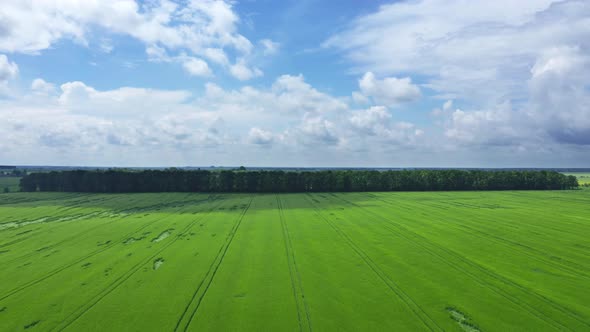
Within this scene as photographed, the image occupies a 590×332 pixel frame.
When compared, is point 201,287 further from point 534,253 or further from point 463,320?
point 534,253

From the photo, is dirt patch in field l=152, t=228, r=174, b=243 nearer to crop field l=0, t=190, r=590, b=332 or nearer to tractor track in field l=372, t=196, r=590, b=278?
crop field l=0, t=190, r=590, b=332

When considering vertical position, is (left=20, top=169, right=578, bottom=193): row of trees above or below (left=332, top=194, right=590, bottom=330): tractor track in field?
above

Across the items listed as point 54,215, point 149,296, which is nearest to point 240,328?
point 149,296

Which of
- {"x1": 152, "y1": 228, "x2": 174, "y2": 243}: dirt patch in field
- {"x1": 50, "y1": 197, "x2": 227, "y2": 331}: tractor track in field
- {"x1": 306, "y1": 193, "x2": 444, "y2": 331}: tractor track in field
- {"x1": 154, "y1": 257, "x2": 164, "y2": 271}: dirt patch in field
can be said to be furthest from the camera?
{"x1": 152, "y1": 228, "x2": 174, "y2": 243}: dirt patch in field

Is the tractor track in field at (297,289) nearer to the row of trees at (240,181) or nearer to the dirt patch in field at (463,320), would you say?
the dirt patch in field at (463,320)

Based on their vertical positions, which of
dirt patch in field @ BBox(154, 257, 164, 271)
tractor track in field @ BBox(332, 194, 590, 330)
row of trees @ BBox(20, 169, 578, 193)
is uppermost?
row of trees @ BBox(20, 169, 578, 193)

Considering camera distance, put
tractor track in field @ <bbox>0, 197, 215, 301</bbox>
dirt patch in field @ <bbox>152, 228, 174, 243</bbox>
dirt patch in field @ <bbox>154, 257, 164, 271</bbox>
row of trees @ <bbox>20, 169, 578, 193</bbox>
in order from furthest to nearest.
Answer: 1. row of trees @ <bbox>20, 169, 578, 193</bbox>
2. dirt patch in field @ <bbox>152, 228, 174, 243</bbox>
3. dirt patch in field @ <bbox>154, 257, 164, 271</bbox>
4. tractor track in field @ <bbox>0, 197, 215, 301</bbox>

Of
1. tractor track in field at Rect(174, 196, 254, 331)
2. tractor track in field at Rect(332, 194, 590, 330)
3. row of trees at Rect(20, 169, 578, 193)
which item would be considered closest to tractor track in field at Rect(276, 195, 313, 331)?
tractor track in field at Rect(174, 196, 254, 331)
